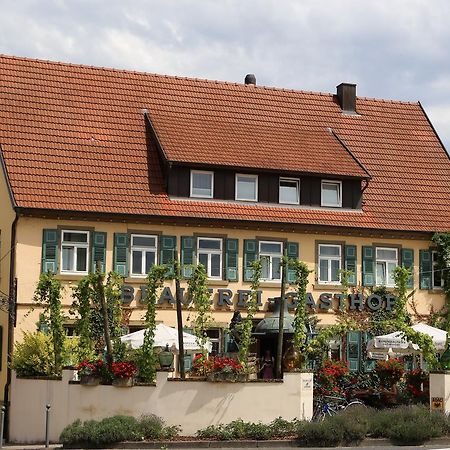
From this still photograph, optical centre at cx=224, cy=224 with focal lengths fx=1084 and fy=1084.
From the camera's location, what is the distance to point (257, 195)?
34.3m

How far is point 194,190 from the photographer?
110ft

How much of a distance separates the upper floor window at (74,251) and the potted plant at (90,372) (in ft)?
21.0

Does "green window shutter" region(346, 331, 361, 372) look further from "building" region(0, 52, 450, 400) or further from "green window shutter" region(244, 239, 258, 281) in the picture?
"green window shutter" region(244, 239, 258, 281)

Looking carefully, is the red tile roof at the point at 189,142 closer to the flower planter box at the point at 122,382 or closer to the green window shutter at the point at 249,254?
the green window shutter at the point at 249,254

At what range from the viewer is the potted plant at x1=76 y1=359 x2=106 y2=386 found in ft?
81.8

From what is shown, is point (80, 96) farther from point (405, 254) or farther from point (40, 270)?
point (405, 254)

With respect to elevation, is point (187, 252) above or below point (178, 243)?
below

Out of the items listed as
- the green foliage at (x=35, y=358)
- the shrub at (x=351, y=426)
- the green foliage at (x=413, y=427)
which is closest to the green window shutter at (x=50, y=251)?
the green foliage at (x=35, y=358)

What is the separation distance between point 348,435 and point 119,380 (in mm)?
5325

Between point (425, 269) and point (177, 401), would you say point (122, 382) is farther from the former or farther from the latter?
point (425, 269)

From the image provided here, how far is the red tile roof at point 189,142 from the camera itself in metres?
32.5

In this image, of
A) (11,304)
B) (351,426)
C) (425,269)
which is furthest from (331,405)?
(425,269)

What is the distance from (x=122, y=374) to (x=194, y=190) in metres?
10.0

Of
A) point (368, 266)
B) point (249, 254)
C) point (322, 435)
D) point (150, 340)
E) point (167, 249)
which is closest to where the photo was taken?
point (322, 435)
